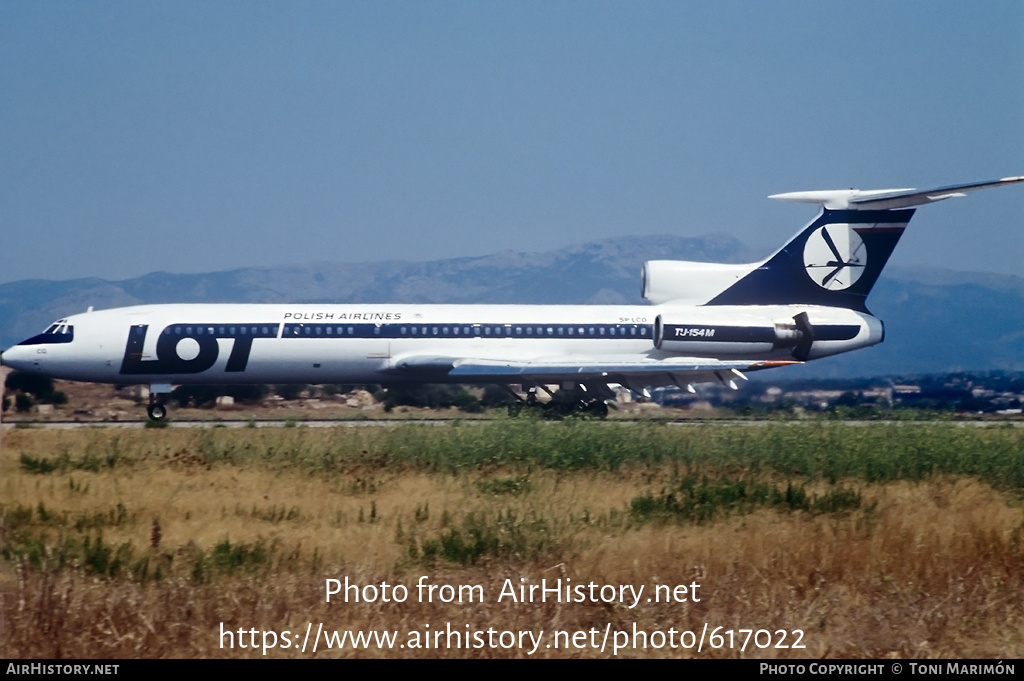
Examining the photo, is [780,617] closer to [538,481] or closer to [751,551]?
[751,551]

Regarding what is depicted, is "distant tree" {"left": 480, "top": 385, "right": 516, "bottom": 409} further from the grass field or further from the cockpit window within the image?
the grass field

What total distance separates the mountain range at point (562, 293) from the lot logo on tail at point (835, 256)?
8.02 ft

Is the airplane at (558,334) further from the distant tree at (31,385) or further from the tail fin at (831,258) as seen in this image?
the distant tree at (31,385)

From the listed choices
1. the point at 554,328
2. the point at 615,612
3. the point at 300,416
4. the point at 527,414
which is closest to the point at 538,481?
the point at 615,612

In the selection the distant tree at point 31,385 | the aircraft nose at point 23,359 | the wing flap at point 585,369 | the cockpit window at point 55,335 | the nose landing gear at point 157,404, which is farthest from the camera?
the distant tree at point 31,385

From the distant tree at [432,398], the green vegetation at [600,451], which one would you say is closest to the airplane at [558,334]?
the distant tree at [432,398]

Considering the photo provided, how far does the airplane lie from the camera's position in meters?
27.9

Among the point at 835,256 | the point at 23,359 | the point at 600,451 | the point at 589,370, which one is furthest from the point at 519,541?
the point at 835,256

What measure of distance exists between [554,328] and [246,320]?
7.90 meters

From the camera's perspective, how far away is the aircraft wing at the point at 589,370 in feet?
91.7

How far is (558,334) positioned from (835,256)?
774 centimetres

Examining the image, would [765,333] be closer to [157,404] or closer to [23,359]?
[157,404]

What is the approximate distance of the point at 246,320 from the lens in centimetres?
2825
